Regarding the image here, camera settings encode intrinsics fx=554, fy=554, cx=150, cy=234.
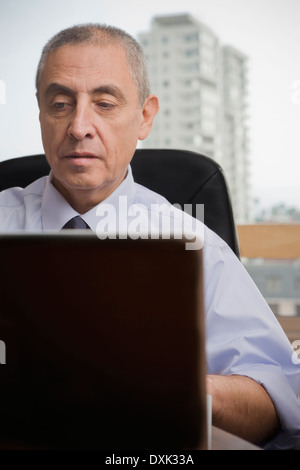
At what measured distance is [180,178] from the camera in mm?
1372

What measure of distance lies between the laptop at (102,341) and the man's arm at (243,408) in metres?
0.30

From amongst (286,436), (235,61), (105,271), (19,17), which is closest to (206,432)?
(105,271)

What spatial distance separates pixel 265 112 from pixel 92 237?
416cm

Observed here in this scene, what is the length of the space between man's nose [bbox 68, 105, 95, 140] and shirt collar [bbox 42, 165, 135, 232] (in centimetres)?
16

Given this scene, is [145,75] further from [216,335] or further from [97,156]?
[216,335]

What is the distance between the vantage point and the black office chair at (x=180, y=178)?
1.32 metres

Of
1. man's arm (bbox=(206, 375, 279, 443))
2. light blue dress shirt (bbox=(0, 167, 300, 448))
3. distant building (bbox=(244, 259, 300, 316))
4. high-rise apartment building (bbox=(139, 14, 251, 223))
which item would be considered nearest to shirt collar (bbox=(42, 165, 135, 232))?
light blue dress shirt (bbox=(0, 167, 300, 448))

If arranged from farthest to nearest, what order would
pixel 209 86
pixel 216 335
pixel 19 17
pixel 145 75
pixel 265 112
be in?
pixel 209 86 → pixel 265 112 → pixel 19 17 → pixel 145 75 → pixel 216 335

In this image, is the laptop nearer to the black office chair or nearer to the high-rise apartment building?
the black office chair

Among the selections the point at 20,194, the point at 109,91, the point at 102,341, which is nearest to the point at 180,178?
the point at 109,91

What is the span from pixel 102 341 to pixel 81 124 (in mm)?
782

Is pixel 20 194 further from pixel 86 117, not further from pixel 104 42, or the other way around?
pixel 104 42

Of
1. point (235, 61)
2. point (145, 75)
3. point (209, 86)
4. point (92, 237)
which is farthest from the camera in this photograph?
point (209, 86)

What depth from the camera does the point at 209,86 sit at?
19.3 feet
